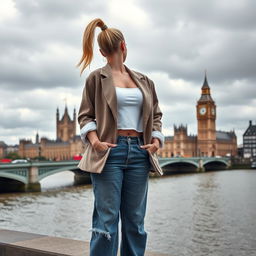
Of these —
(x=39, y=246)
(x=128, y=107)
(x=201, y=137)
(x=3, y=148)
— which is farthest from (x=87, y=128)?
(x=3, y=148)

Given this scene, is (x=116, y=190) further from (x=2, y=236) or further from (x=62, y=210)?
(x=62, y=210)

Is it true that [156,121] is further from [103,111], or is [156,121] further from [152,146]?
[103,111]

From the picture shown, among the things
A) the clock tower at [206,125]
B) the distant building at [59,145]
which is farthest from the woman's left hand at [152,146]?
the distant building at [59,145]

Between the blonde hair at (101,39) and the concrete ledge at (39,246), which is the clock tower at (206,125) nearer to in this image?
the concrete ledge at (39,246)

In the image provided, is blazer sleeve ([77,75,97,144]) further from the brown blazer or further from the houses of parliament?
the houses of parliament

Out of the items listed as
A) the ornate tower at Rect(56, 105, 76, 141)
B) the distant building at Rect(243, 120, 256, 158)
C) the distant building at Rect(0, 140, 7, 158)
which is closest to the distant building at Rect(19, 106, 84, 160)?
the ornate tower at Rect(56, 105, 76, 141)

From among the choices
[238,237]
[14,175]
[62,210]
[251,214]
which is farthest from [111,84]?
[14,175]

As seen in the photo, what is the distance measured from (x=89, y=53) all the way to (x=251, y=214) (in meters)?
12.5

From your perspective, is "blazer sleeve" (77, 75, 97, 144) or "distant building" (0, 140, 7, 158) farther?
"distant building" (0, 140, 7, 158)

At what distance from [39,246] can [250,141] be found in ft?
339

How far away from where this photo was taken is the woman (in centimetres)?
225

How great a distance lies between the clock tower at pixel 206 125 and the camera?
10106 cm

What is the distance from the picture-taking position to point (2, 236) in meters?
3.24

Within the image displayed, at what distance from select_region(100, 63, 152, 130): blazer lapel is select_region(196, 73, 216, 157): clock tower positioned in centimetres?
9969
